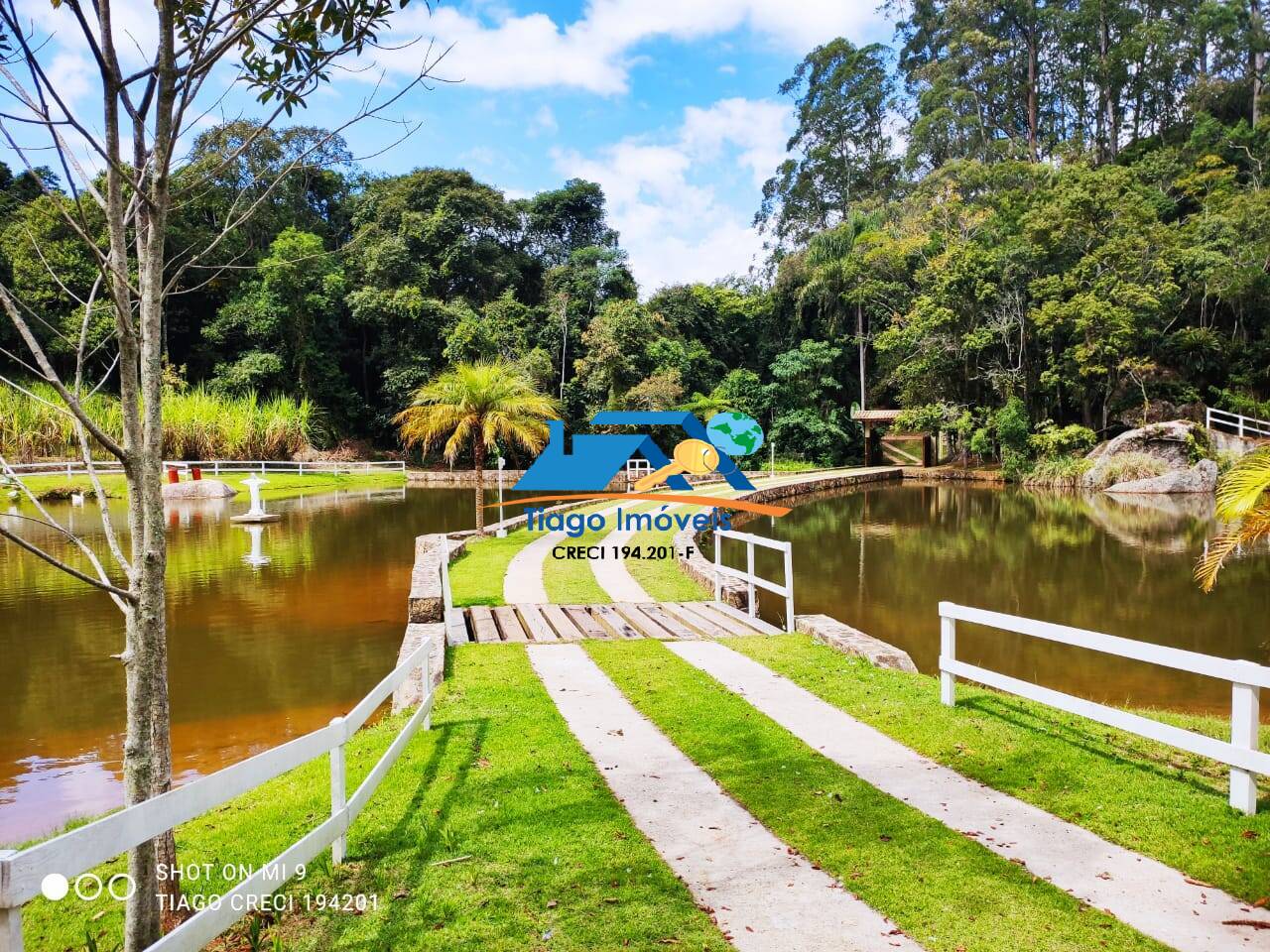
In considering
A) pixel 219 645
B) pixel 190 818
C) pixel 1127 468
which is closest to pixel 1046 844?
pixel 190 818

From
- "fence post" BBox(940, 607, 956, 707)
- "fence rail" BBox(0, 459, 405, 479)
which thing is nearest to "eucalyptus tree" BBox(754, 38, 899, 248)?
"fence rail" BBox(0, 459, 405, 479)

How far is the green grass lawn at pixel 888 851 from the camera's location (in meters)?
3.06

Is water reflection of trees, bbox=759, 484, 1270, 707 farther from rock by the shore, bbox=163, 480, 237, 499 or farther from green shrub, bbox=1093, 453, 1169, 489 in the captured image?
rock by the shore, bbox=163, 480, 237, 499

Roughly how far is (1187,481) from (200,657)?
2802 cm

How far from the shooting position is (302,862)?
334 centimetres

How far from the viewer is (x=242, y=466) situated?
3036 cm

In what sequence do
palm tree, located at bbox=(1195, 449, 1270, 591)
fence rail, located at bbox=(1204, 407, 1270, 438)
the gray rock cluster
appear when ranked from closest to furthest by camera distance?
palm tree, located at bbox=(1195, 449, 1270, 591)
the gray rock cluster
fence rail, located at bbox=(1204, 407, 1270, 438)

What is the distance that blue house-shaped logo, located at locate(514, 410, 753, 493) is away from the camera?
27.0 m

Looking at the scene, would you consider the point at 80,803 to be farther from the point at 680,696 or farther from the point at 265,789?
the point at 680,696

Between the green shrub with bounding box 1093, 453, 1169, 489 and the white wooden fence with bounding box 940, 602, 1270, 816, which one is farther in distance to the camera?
the green shrub with bounding box 1093, 453, 1169, 489

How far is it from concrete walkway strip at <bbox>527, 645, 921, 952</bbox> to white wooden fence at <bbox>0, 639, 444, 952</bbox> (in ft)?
4.71

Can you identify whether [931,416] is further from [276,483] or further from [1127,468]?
[276,483]

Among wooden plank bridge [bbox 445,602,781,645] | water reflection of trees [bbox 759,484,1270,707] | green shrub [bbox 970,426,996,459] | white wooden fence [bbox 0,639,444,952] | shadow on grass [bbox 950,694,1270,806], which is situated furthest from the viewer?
green shrub [bbox 970,426,996,459]

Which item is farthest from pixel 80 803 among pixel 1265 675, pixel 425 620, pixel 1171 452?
pixel 1171 452
